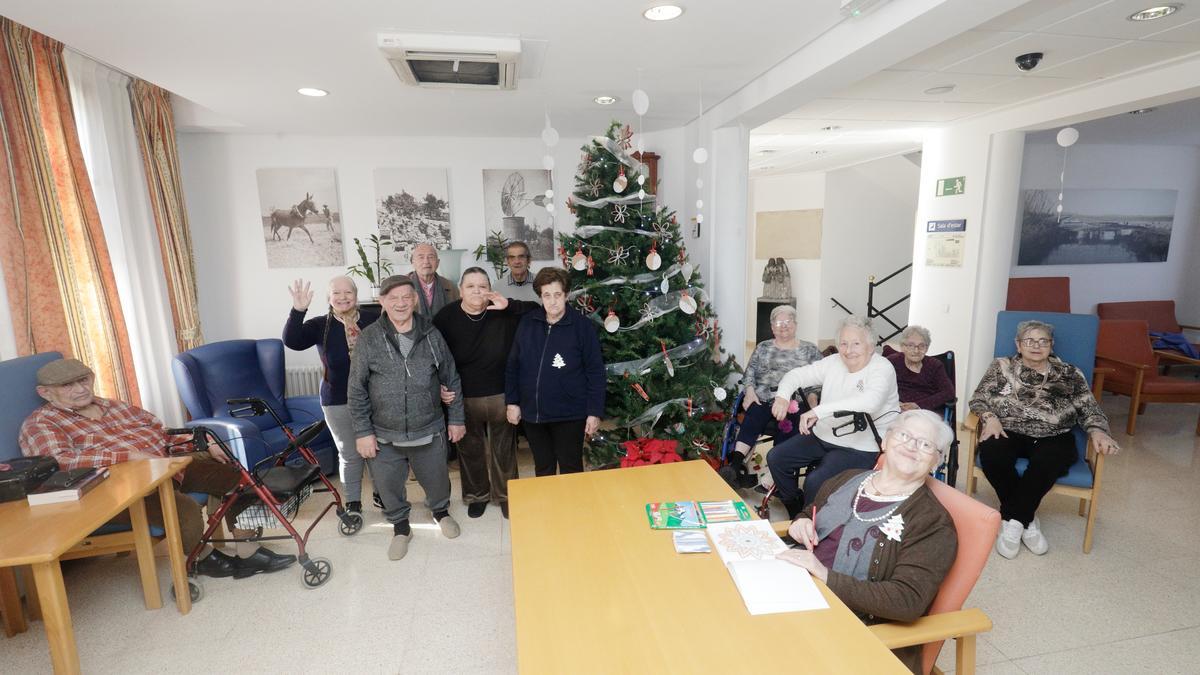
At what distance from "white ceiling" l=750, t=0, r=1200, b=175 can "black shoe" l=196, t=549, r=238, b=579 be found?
4.57 metres

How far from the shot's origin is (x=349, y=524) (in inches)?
129

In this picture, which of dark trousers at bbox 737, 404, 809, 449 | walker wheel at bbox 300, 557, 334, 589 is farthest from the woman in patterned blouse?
walker wheel at bbox 300, 557, 334, 589

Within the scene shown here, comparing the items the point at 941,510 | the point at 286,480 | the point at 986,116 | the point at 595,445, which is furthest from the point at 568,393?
the point at 986,116

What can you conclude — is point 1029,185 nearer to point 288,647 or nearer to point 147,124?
point 288,647

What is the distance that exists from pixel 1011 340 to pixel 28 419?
528 centimetres

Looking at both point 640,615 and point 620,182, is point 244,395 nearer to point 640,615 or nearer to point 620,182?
point 620,182

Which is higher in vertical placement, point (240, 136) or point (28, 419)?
point (240, 136)

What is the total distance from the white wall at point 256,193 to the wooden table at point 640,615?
3621 millimetres

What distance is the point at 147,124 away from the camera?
12.8ft

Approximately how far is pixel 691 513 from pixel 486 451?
184cm

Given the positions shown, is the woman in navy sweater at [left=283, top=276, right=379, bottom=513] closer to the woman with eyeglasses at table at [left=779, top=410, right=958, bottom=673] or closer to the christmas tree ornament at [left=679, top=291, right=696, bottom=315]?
the christmas tree ornament at [left=679, top=291, right=696, bottom=315]

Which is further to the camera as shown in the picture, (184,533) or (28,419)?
(184,533)

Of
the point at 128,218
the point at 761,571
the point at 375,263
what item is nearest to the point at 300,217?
the point at 375,263

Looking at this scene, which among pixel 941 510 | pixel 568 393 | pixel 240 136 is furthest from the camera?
pixel 240 136
